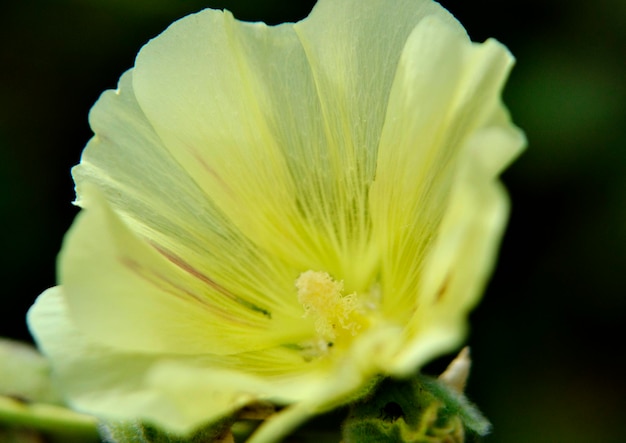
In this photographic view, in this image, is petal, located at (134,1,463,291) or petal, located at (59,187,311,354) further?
petal, located at (134,1,463,291)

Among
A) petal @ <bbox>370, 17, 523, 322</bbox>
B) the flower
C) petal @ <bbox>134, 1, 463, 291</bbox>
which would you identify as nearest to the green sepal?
the flower

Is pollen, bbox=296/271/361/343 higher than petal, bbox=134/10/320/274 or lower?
lower

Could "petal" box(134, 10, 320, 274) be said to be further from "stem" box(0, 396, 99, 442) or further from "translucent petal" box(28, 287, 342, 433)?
"stem" box(0, 396, 99, 442)

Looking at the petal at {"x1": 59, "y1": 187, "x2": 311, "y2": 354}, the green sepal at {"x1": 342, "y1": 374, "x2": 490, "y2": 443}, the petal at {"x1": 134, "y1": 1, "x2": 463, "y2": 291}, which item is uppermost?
the petal at {"x1": 134, "y1": 1, "x2": 463, "y2": 291}

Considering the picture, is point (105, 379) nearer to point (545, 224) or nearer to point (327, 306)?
point (327, 306)

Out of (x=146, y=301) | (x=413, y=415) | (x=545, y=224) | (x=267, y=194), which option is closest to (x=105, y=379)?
(x=146, y=301)

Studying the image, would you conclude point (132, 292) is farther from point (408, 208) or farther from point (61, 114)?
point (61, 114)

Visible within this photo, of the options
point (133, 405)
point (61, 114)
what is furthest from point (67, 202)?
point (133, 405)
